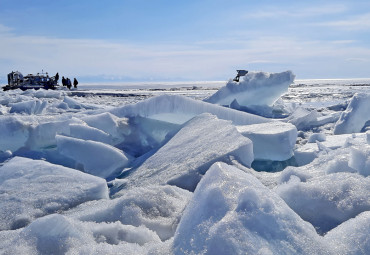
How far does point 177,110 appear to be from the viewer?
449 centimetres

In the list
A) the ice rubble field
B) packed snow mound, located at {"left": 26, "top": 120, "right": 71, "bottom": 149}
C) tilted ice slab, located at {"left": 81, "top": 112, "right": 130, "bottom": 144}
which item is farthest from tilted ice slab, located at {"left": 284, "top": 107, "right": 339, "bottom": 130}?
packed snow mound, located at {"left": 26, "top": 120, "right": 71, "bottom": 149}

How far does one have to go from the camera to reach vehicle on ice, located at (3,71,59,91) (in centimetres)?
3039

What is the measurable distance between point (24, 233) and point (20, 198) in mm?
772

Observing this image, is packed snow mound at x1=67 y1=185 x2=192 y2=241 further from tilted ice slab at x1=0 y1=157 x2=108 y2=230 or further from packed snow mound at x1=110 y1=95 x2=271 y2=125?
packed snow mound at x1=110 y1=95 x2=271 y2=125

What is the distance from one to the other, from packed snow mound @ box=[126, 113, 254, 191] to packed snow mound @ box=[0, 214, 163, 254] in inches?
39.4

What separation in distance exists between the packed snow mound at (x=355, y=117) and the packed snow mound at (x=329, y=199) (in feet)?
11.9

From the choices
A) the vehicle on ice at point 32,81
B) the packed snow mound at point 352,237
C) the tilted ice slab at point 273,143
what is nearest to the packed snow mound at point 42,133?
the tilted ice slab at point 273,143

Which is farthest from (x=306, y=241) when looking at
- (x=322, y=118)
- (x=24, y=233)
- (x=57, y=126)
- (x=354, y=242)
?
(x=322, y=118)

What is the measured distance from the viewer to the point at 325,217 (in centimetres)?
168

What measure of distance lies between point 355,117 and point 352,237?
449 cm

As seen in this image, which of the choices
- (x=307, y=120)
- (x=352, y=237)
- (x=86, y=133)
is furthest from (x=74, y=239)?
(x=307, y=120)

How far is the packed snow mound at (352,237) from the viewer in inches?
50.2

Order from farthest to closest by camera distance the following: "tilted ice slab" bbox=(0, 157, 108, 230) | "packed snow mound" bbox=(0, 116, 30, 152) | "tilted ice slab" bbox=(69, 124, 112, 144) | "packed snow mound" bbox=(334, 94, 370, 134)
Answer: "packed snow mound" bbox=(334, 94, 370, 134), "packed snow mound" bbox=(0, 116, 30, 152), "tilted ice slab" bbox=(69, 124, 112, 144), "tilted ice slab" bbox=(0, 157, 108, 230)

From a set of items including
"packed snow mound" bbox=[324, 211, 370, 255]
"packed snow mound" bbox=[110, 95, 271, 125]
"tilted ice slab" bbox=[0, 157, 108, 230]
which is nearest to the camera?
"packed snow mound" bbox=[324, 211, 370, 255]
